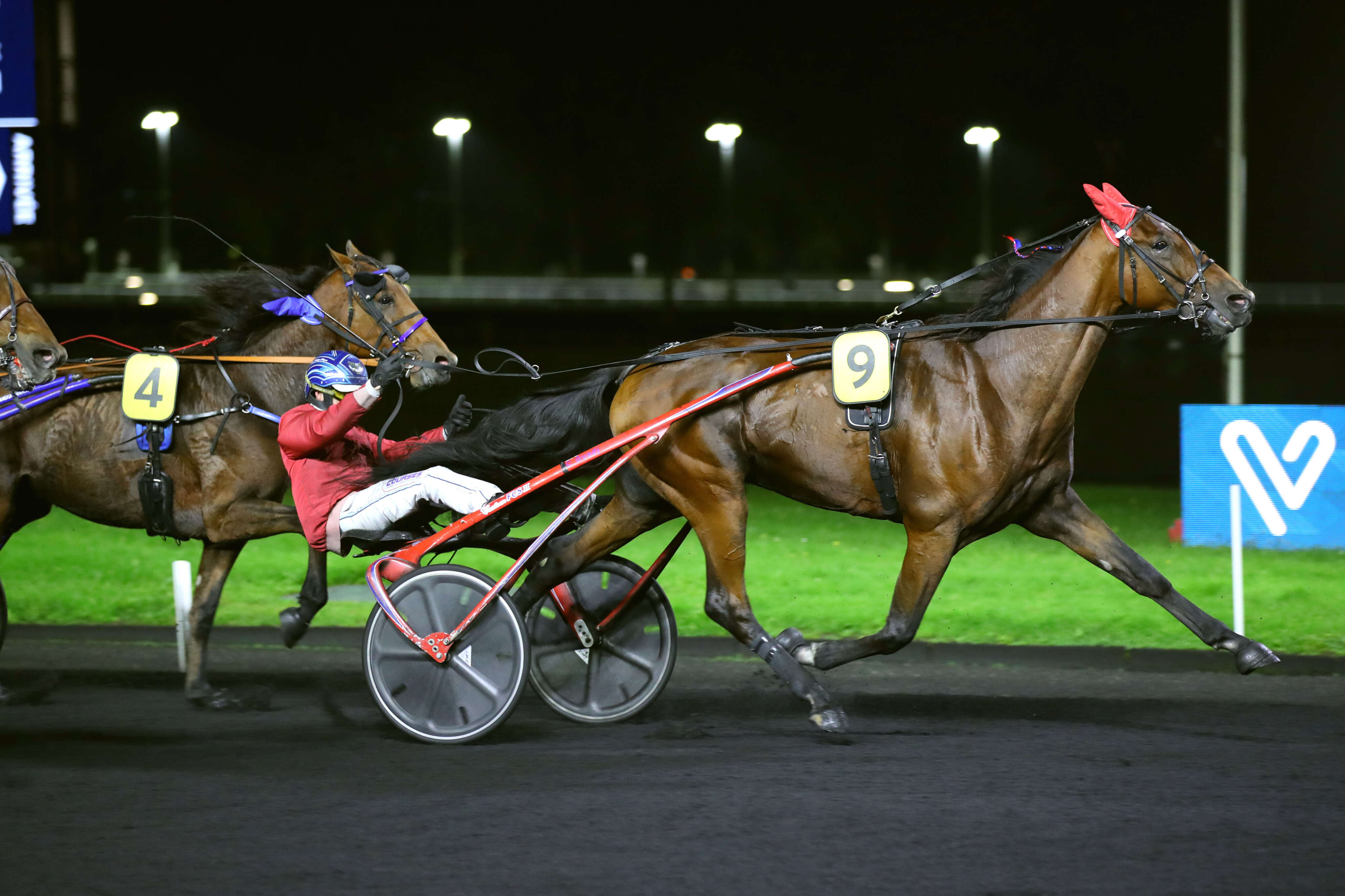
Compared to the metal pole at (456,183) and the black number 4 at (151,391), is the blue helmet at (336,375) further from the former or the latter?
the metal pole at (456,183)

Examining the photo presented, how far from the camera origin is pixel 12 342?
6215 millimetres

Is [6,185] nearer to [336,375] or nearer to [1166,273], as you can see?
[336,375]

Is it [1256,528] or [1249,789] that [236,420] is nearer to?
[1249,789]

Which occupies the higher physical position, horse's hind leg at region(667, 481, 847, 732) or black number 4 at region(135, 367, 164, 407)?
black number 4 at region(135, 367, 164, 407)

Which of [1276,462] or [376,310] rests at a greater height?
[376,310]

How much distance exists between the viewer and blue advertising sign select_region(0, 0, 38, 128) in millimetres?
10914

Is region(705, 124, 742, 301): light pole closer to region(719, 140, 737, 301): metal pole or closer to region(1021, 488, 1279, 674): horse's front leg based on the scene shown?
region(719, 140, 737, 301): metal pole

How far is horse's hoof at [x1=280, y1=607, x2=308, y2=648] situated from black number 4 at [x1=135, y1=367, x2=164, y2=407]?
3.51ft

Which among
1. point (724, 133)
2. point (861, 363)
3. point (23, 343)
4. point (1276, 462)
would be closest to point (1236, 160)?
point (1276, 462)

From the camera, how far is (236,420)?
6.25 meters

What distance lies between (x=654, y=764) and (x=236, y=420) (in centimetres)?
253

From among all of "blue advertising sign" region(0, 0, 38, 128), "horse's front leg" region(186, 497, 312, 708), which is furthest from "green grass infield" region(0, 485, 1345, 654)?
"blue advertising sign" region(0, 0, 38, 128)

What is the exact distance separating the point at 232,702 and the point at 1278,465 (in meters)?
6.77

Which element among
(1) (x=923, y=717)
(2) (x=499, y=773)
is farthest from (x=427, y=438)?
(1) (x=923, y=717)
